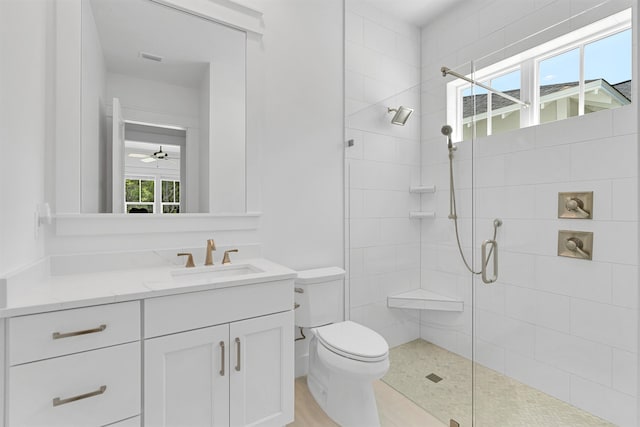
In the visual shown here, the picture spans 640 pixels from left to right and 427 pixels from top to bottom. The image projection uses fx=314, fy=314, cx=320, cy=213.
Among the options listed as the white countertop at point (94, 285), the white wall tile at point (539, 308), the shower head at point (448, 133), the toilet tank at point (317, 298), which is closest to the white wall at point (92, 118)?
the white countertop at point (94, 285)

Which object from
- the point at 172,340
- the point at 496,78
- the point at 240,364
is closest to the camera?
the point at 172,340

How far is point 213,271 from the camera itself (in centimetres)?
167

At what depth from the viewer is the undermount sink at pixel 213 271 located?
1.59 m

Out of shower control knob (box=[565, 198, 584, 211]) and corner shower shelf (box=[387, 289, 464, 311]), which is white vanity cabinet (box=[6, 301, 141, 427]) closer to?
corner shower shelf (box=[387, 289, 464, 311])

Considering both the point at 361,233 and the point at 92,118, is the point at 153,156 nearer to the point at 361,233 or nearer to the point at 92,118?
the point at 92,118

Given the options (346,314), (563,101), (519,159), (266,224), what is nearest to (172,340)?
(266,224)

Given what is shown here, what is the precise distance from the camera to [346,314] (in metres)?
2.35

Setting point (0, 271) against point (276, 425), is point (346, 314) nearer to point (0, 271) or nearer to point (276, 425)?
point (276, 425)

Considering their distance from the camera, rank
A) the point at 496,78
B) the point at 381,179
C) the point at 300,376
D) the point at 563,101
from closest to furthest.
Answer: the point at 563,101 < the point at 496,78 < the point at 300,376 < the point at 381,179

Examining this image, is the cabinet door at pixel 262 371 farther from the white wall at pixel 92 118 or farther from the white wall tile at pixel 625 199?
the white wall tile at pixel 625 199

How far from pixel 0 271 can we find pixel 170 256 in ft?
2.46

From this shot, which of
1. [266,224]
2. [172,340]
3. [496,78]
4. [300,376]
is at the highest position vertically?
[496,78]

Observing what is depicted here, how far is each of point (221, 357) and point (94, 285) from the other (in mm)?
591

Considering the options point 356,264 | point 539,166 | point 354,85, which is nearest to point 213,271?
point 356,264
